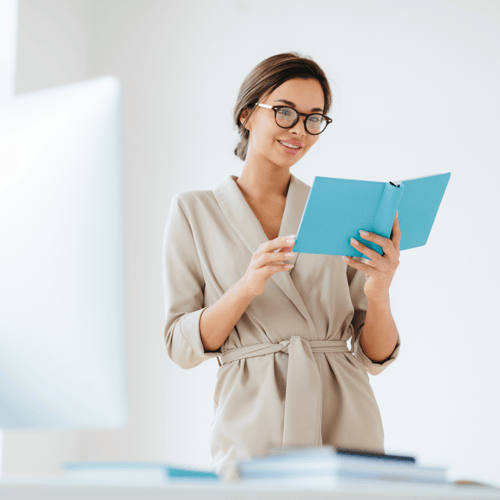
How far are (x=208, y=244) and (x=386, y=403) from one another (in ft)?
5.30

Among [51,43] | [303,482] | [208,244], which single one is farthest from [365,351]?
[51,43]

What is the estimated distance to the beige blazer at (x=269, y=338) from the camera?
113 centimetres

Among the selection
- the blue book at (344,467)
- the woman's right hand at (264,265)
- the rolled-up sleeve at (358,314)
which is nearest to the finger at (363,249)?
the woman's right hand at (264,265)

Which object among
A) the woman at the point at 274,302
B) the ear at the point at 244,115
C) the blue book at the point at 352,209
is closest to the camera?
the blue book at the point at 352,209

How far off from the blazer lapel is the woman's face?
10cm

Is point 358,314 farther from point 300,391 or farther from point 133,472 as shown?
point 133,472

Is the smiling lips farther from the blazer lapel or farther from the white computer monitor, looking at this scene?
the white computer monitor

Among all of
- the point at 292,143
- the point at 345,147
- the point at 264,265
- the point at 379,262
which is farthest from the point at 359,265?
the point at 345,147

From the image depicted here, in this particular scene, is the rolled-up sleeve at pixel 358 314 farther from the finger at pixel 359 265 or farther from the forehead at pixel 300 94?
the forehead at pixel 300 94

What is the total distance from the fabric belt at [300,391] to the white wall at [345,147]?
147cm

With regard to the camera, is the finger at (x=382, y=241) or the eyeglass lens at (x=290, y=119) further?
the eyeglass lens at (x=290, y=119)

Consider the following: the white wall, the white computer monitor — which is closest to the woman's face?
the white computer monitor

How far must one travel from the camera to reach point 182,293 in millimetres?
1266

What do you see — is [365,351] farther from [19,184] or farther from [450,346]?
[450,346]
